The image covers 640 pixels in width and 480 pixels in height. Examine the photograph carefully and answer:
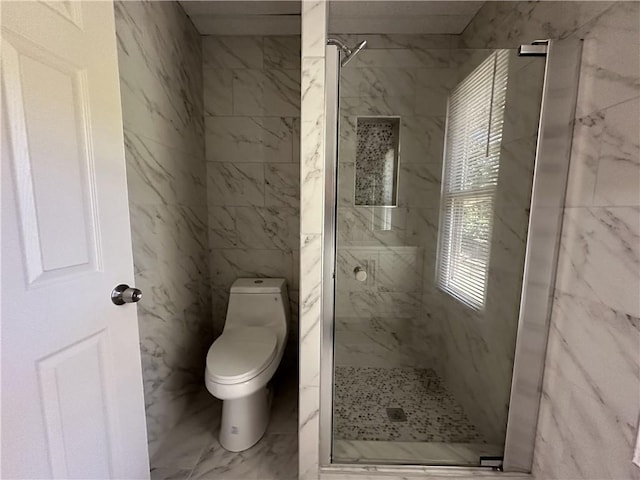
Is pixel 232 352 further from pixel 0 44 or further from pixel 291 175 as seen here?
pixel 0 44

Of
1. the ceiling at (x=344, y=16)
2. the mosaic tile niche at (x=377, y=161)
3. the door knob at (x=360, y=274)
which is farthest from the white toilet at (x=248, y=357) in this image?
the ceiling at (x=344, y=16)

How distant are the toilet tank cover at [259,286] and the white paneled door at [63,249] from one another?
87cm

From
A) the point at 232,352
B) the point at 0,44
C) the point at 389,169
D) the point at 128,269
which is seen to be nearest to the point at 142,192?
the point at 128,269

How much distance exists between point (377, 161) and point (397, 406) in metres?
1.48

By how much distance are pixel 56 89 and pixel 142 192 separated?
0.70 meters

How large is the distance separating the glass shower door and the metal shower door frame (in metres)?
0.05

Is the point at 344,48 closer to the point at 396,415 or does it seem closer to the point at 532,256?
the point at 532,256

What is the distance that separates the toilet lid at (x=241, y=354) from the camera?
132cm

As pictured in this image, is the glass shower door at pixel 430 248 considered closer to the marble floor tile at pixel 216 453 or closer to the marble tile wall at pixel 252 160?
the marble floor tile at pixel 216 453

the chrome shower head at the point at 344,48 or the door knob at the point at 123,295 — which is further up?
the chrome shower head at the point at 344,48

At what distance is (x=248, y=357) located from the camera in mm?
1455

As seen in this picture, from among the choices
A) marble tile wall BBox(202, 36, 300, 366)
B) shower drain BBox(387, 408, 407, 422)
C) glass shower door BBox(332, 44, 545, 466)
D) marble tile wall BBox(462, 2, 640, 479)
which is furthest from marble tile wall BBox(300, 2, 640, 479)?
marble tile wall BBox(202, 36, 300, 366)

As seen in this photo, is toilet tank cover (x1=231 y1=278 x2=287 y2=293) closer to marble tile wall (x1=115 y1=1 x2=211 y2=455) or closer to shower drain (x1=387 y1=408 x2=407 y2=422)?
marble tile wall (x1=115 y1=1 x2=211 y2=455)

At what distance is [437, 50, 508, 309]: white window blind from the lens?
4.66 ft
